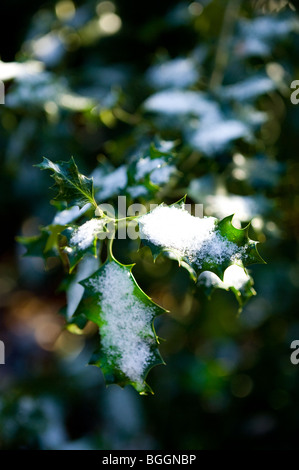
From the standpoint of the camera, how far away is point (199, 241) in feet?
1.71

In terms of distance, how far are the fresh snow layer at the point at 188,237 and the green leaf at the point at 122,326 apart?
67mm

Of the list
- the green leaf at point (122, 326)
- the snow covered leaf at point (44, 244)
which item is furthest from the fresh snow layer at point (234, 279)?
the snow covered leaf at point (44, 244)

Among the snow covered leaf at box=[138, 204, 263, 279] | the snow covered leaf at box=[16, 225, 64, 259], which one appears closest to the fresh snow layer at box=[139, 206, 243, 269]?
the snow covered leaf at box=[138, 204, 263, 279]

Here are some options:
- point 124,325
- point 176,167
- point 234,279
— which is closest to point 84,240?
point 124,325

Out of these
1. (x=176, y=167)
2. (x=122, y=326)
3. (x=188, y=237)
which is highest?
(x=176, y=167)

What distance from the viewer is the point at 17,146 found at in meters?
1.20

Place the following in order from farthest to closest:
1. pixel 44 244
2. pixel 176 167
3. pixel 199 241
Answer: pixel 176 167
pixel 44 244
pixel 199 241

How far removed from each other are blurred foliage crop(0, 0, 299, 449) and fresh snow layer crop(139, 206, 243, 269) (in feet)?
0.96

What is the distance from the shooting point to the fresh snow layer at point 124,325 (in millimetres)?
537

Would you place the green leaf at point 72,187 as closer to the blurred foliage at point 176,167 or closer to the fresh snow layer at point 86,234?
the fresh snow layer at point 86,234

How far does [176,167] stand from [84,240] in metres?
0.42

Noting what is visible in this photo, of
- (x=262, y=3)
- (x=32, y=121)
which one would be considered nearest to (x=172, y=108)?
(x=32, y=121)

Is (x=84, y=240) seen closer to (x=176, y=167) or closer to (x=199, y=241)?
(x=199, y=241)
